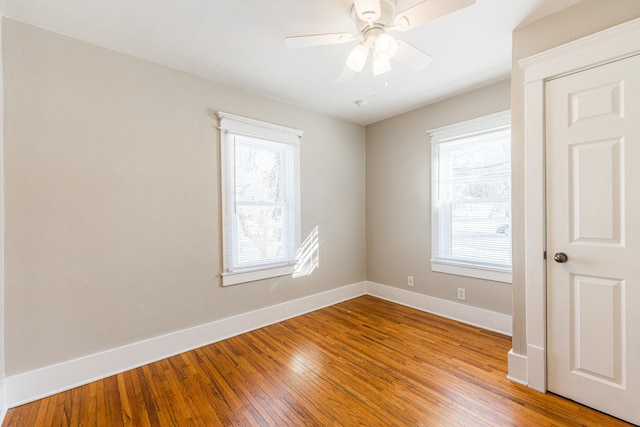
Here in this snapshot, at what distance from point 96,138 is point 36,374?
1.72 meters

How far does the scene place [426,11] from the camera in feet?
4.83

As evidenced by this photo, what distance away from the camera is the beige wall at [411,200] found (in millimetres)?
2992

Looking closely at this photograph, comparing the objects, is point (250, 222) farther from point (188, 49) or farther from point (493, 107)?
point (493, 107)

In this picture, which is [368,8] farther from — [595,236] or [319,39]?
[595,236]

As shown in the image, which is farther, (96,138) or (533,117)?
(96,138)

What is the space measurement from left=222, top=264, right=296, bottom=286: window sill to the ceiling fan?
2.16m

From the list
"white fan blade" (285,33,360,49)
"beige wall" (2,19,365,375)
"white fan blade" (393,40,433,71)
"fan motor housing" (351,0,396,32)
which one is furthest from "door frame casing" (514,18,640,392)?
"beige wall" (2,19,365,375)

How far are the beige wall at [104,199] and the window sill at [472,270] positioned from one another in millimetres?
2147

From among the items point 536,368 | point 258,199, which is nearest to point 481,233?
point 536,368

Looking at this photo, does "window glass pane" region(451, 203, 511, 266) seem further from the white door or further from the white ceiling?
the white ceiling

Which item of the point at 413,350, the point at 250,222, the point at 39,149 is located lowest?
the point at 413,350

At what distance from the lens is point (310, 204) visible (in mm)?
3615

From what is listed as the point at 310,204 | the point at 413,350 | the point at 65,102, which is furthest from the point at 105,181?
the point at 413,350

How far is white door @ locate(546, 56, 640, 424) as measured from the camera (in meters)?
1.63
